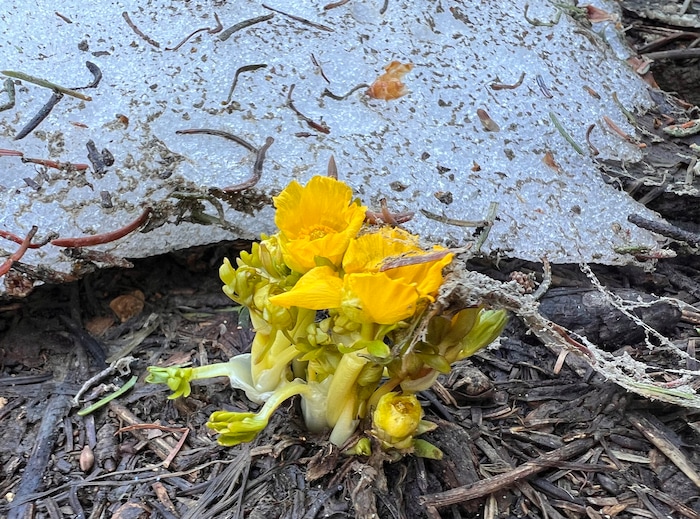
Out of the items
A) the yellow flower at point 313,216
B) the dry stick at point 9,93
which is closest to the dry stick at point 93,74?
the dry stick at point 9,93

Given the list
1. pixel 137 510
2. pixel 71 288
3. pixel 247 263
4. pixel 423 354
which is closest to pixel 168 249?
pixel 71 288

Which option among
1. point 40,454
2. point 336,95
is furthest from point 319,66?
point 40,454

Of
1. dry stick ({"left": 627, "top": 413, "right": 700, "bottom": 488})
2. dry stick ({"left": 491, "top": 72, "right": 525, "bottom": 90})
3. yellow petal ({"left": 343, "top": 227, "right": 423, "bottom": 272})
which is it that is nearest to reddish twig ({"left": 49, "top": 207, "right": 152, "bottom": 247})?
yellow petal ({"left": 343, "top": 227, "right": 423, "bottom": 272})

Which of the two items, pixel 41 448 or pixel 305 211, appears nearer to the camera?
pixel 305 211

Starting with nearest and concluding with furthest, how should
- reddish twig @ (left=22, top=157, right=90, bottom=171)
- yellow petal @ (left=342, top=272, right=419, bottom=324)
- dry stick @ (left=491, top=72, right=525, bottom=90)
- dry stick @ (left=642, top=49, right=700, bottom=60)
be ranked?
yellow petal @ (left=342, top=272, right=419, bottom=324), reddish twig @ (left=22, top=157, right=90, bottom=171), dry stick @ (left=491, top=72, right=525, bottom=90), dry stick @ (left=642, top=49, right=700, bottom=60)

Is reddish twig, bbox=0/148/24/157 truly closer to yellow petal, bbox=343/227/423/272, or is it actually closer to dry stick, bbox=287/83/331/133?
dry stick, bbox=287/83/331/133

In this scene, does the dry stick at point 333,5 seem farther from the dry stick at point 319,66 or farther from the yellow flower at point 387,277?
the yellow flower at point 387,277

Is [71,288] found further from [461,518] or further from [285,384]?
[461,518]
